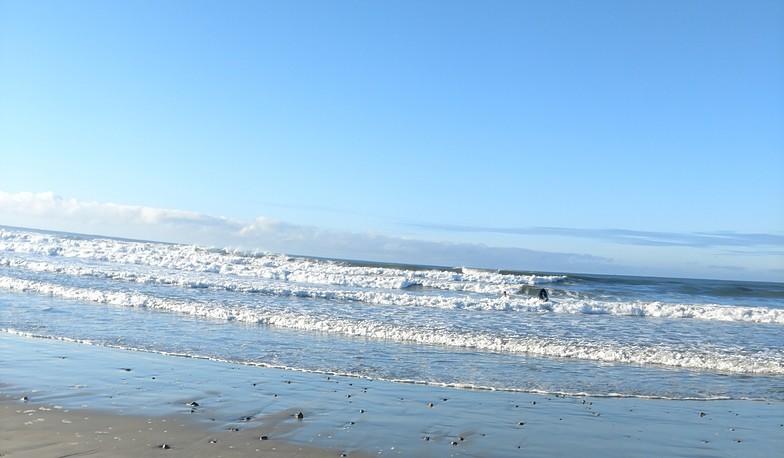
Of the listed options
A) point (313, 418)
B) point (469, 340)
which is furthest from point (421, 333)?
point (313, 418)

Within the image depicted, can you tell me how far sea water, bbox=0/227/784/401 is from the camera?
432 inches

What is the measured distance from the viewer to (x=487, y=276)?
44.8 m

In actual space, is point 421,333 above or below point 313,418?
above

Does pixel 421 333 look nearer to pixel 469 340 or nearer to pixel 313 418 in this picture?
pixel 469 340

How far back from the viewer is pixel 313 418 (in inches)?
293

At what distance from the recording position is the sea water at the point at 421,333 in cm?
1097

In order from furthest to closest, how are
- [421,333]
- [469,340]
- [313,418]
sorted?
[421,333] → [469,340] → [313,418]

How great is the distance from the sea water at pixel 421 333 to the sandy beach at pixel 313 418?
3.40 ft

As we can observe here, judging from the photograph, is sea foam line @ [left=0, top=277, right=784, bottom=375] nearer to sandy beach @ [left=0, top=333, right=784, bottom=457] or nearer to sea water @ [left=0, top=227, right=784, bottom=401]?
sea water @ [left=0, top=227, right=784, bottom=401]

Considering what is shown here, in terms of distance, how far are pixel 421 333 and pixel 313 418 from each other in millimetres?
7791

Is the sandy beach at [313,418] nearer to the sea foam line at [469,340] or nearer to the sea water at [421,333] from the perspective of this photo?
the sea water at [421,333]

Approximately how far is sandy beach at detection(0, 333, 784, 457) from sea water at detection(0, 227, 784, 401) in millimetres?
1037

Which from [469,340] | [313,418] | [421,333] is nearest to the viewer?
[313,418]


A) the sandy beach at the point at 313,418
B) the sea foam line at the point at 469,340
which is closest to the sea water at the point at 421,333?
the sea foam line at the point at 469,340
